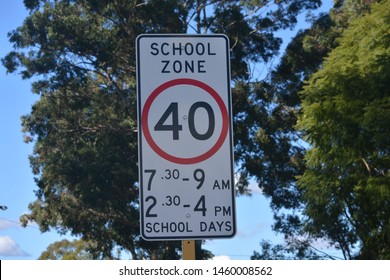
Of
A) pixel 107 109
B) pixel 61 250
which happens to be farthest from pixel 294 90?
pixel 61 250

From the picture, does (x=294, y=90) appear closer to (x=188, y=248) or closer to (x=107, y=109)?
(x=107, y=109)

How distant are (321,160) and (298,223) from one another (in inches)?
316

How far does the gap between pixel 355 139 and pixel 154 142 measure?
1922 cm

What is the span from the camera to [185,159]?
3490mm

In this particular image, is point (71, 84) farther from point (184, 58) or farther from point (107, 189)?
point (184, 58)

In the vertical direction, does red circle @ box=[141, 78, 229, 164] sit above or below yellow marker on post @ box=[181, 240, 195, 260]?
above

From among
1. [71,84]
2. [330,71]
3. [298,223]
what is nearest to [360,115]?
[330,71]

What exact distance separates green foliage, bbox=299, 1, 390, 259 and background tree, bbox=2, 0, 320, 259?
7024 millimetres

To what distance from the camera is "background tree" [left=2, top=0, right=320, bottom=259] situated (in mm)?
29109

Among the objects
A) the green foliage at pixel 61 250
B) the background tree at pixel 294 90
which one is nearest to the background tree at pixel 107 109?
the background tree at pixel 294 90

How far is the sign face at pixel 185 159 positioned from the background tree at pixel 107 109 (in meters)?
25.1

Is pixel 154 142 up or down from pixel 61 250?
down

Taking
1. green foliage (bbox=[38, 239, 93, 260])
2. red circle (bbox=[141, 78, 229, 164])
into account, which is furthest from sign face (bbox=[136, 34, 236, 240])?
green foliage (bbox=[38, 239, 93, 260])

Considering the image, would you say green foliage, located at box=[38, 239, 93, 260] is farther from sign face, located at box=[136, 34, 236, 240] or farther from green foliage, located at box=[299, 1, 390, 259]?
sign face, located at box=[136, 34, 236, 240]
